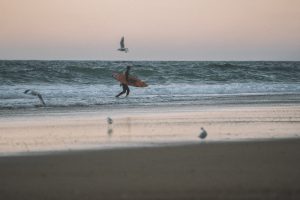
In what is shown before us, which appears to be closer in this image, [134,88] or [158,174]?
[158,174]

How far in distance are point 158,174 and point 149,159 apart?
33.7 inches

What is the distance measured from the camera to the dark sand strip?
4.97 meters

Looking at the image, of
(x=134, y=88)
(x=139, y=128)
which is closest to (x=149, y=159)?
(x=139, y=128)

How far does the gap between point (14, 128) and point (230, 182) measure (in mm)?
5688

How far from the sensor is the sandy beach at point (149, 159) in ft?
16.6

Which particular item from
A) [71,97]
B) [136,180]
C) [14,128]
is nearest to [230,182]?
[136,180]

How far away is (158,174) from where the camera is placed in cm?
570

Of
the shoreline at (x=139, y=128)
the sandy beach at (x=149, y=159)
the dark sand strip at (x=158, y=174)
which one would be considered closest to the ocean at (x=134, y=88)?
the shoreline at (x=139, y=128)

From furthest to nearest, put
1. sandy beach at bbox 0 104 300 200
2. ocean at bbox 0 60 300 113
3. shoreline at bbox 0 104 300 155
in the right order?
1. ocean at bbox 0 60 300 113
2. shoreline at bbox 0 104 300 155
3. sandy beach at bbox 0 104 300 200

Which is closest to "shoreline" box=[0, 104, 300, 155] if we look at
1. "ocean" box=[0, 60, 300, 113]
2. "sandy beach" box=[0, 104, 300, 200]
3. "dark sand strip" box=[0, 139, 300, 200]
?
"sandy beach" box=[0, 104, 300, 200]

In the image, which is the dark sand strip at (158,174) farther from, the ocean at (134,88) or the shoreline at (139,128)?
the ocean at (134,88)

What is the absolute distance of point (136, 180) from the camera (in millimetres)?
5422

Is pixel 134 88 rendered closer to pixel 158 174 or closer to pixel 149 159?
pixel 149 159

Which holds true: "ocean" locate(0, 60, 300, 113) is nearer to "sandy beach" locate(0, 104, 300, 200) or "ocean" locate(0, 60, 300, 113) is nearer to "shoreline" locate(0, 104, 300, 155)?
"shoreline" locate(0, 104, 300, 155)
